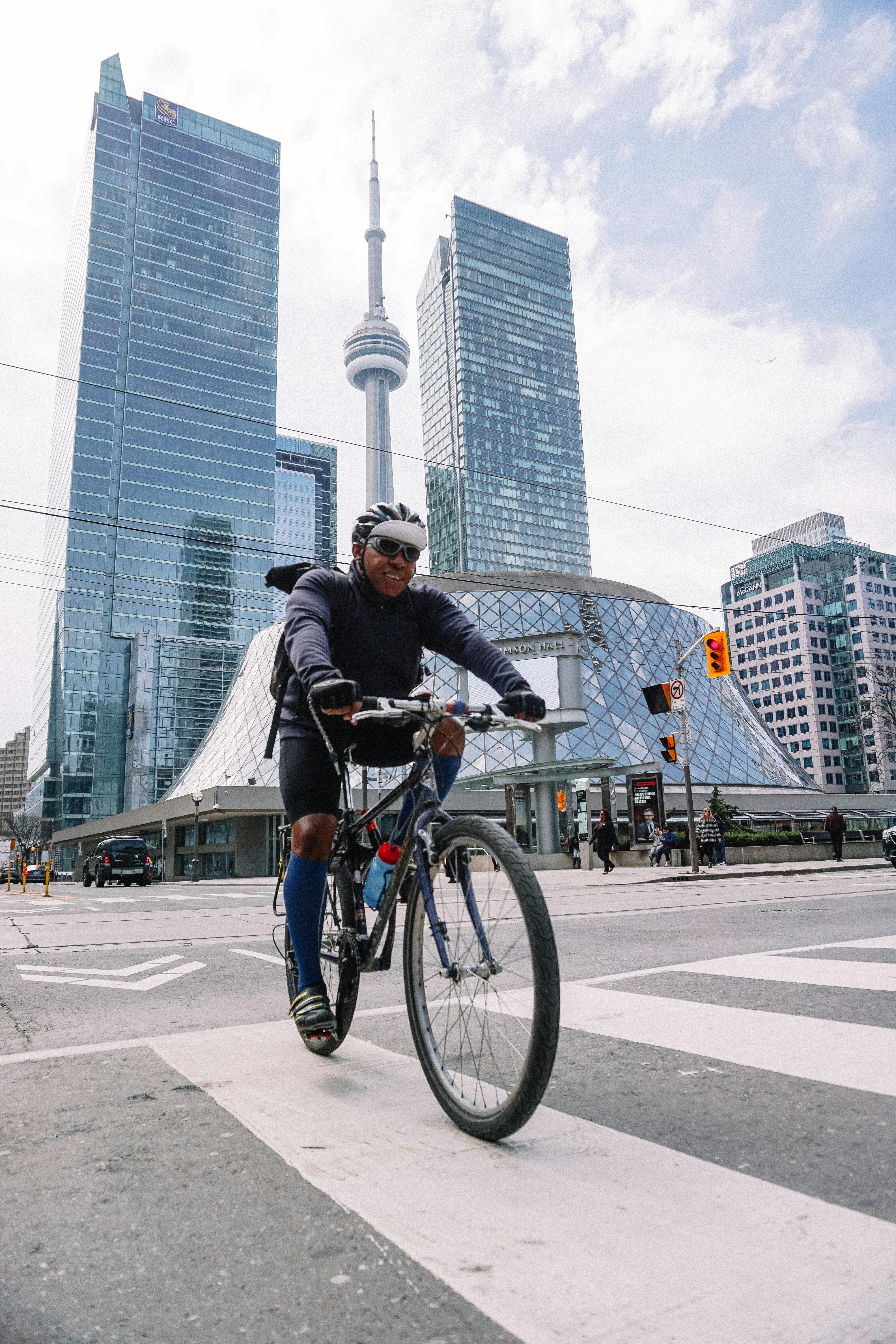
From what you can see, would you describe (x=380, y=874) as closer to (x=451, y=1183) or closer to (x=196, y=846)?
(x=451, y=1183)

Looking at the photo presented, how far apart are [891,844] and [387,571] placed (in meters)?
16.1

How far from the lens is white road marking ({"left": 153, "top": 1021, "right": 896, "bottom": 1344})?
1.08 metres

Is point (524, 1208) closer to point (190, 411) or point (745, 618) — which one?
point (190, 411)

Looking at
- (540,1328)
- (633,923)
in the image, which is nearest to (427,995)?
(540,1328)

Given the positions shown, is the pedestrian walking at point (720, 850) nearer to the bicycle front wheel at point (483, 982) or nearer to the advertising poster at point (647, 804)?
the advertising poster at point (647, 804)

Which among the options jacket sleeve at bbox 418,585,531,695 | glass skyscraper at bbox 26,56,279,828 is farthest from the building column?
glass skyscraper at bbox 26,56,279,828

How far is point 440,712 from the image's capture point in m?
2.35

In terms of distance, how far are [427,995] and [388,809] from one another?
0.63 meters

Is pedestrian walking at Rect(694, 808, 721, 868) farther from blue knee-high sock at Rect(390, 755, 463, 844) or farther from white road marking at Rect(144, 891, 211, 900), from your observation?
blue knee-high sock at Rect(390, 755, 463, 844)

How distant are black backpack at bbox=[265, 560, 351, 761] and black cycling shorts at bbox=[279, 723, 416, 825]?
0.14m

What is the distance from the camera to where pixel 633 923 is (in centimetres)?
722

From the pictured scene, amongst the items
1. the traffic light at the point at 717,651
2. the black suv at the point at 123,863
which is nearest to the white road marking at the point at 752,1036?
the traffic light at the point at 717,651

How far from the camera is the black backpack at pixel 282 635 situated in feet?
9.28

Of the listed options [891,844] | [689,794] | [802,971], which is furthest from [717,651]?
[802,971]
